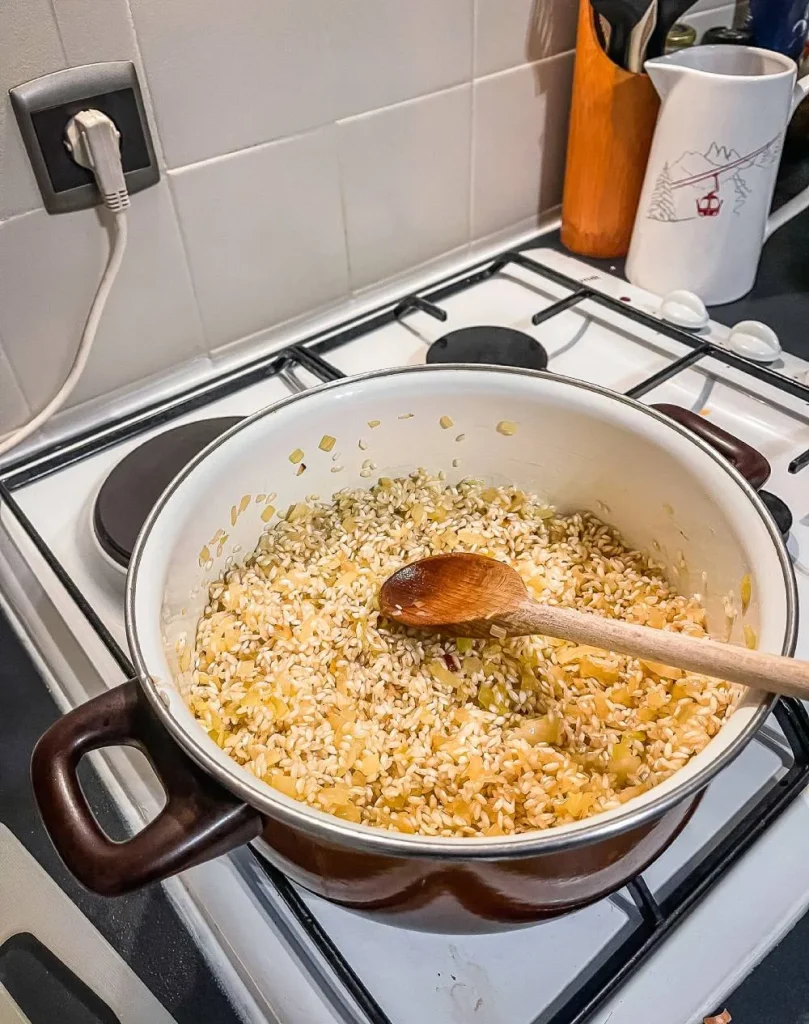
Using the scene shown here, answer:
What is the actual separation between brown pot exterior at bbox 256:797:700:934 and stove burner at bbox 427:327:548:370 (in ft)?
1.67

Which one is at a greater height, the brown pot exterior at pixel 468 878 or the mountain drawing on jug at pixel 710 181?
the mountain drawing on jug at pixel 710 181

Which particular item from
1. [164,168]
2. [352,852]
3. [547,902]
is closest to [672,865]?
[547,902]

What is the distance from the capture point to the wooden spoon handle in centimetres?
43

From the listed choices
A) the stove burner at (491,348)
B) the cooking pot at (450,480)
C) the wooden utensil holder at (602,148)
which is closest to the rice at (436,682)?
the cooking pot at (450,480)

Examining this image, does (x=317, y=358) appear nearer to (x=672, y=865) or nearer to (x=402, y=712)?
(x=402, y=712)

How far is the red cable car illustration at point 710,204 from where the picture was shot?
0.90m

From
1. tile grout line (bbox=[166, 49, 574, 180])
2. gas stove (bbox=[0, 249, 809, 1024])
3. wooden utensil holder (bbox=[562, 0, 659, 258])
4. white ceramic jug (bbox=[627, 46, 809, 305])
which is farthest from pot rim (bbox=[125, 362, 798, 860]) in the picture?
wooden utensil holder (bbox=[562, 0, 659, 258])

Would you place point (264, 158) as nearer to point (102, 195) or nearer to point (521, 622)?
point (102, 195)

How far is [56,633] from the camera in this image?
71cm

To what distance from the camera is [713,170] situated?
881 millimetres

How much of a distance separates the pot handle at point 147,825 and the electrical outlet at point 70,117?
471 millimetres

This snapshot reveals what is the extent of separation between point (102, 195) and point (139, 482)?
0.26 metres

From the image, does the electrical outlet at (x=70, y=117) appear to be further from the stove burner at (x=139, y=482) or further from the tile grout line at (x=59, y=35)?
the stove burner at (x=139, y=482)

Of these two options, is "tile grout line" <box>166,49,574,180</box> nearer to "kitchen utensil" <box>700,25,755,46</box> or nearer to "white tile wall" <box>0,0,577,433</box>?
"white tile wall" <box>0,0,577,433</box>
